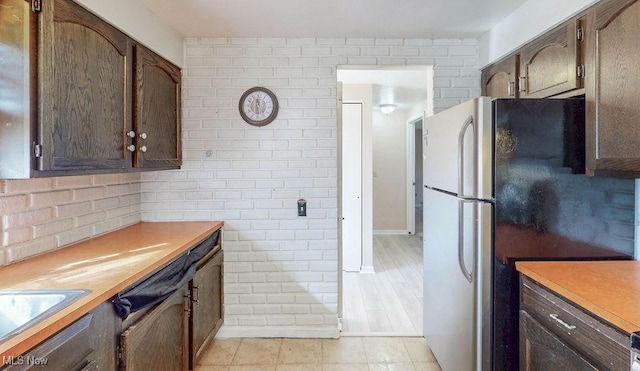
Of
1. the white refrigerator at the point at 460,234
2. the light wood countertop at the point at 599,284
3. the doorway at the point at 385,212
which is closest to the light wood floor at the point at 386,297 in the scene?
the doorway at the point at 385,212

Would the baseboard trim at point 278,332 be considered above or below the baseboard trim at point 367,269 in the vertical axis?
below

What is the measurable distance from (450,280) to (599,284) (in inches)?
29.3

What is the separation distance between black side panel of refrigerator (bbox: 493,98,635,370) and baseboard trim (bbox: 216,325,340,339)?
4.33 ft

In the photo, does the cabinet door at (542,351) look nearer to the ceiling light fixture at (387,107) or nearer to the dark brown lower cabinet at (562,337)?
the dark brown lower cabinet at (562,337)

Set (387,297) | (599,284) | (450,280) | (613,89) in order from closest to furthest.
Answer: (599,284)
(613,89)
(450,280)
(387,297)

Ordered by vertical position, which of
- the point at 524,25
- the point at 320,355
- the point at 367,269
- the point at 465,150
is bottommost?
the point at 320,355

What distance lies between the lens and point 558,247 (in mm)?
1680

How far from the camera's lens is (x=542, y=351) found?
1436 mm

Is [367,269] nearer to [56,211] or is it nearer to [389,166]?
[389,166]

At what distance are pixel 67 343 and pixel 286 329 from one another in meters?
1.83

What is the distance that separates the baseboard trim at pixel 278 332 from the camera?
9.00ft

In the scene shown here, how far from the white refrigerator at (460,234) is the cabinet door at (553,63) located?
44 cm

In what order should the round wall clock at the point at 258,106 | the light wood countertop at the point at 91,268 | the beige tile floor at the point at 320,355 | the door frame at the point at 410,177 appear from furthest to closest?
the door frame at the point at 410,177
the round wall clock at the point at 258,106
the beige tile floor at the point at 320,355
the light wood countertop at the point at 91,268

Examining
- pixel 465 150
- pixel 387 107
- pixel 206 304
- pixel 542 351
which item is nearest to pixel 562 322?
pixel 542 351
